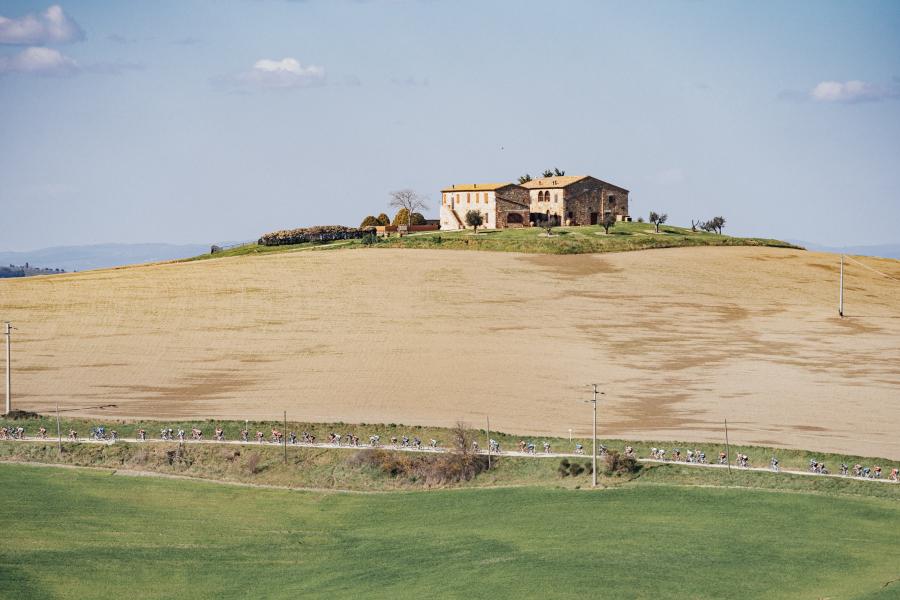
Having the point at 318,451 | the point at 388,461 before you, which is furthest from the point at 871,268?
the point at 318,451

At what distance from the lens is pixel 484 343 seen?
90.5 meters

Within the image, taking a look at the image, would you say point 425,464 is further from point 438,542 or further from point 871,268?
point 871,268

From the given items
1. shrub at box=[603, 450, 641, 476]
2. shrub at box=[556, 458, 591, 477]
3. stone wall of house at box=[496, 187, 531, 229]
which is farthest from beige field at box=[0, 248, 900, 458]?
stone wall of house at box=[496, 187, 531, 229]

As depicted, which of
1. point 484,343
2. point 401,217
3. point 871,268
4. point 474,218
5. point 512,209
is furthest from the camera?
point 401,217

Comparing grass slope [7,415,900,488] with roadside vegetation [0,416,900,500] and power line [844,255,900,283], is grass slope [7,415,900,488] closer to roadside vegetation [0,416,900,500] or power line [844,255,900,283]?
roadside vegetation [0,416,900,500]

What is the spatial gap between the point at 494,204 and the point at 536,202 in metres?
5.77

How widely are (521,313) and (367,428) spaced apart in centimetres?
3455

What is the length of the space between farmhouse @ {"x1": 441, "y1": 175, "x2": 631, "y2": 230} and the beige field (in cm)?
2520

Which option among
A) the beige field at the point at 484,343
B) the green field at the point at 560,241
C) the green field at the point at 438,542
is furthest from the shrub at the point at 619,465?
the green field at the point at 560,241

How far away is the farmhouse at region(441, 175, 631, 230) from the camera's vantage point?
15275 centimetres

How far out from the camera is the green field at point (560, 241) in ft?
431

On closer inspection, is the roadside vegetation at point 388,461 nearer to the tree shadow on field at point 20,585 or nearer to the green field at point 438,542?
the green field at point 438,542

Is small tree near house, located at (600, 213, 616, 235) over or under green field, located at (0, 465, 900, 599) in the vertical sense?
over

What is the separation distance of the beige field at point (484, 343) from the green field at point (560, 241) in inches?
157
